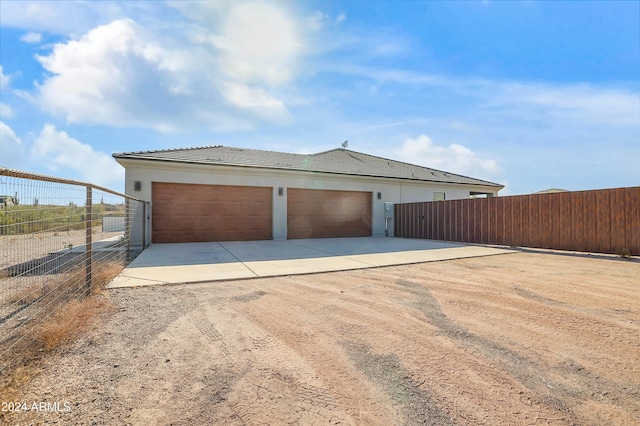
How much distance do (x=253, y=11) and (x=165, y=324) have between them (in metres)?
7.12

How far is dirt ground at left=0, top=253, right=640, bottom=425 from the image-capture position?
1820 mm

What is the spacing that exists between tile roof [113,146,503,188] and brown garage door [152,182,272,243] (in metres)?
1.06

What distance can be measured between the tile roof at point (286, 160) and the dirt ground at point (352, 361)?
7900mm

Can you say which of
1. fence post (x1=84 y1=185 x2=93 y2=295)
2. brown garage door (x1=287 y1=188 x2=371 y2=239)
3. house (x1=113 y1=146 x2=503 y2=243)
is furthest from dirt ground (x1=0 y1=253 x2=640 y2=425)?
brown garage door (x1=287 y1=188 x2=371 y2=239)

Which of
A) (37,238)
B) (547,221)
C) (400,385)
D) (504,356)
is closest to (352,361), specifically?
(400,385)

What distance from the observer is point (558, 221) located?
9625 millimetres

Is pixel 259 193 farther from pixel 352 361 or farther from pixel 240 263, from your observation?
pixel 352 361

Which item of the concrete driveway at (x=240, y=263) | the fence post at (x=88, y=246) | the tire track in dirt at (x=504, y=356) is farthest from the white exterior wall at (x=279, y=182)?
the tire track in dirt at (x=504, y=356)

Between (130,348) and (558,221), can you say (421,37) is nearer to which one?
(558,221)

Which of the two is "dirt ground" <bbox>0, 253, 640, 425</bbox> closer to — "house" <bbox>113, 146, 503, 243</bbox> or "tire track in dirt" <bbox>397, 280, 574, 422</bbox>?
"tire track in dirt" <bbox>397, 280, 574, 422</bbox>

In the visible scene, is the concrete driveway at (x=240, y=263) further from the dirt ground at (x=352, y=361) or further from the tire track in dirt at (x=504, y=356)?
the tire track in dirt at (x=504, y=356)

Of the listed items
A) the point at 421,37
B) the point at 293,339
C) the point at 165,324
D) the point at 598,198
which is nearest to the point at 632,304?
the point at 293,339

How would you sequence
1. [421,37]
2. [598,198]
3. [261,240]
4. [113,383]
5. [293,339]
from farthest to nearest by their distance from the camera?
[261,240] → [598,198] → [421,37] → [293,339] → [113,383]

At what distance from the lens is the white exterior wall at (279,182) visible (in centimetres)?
1065
